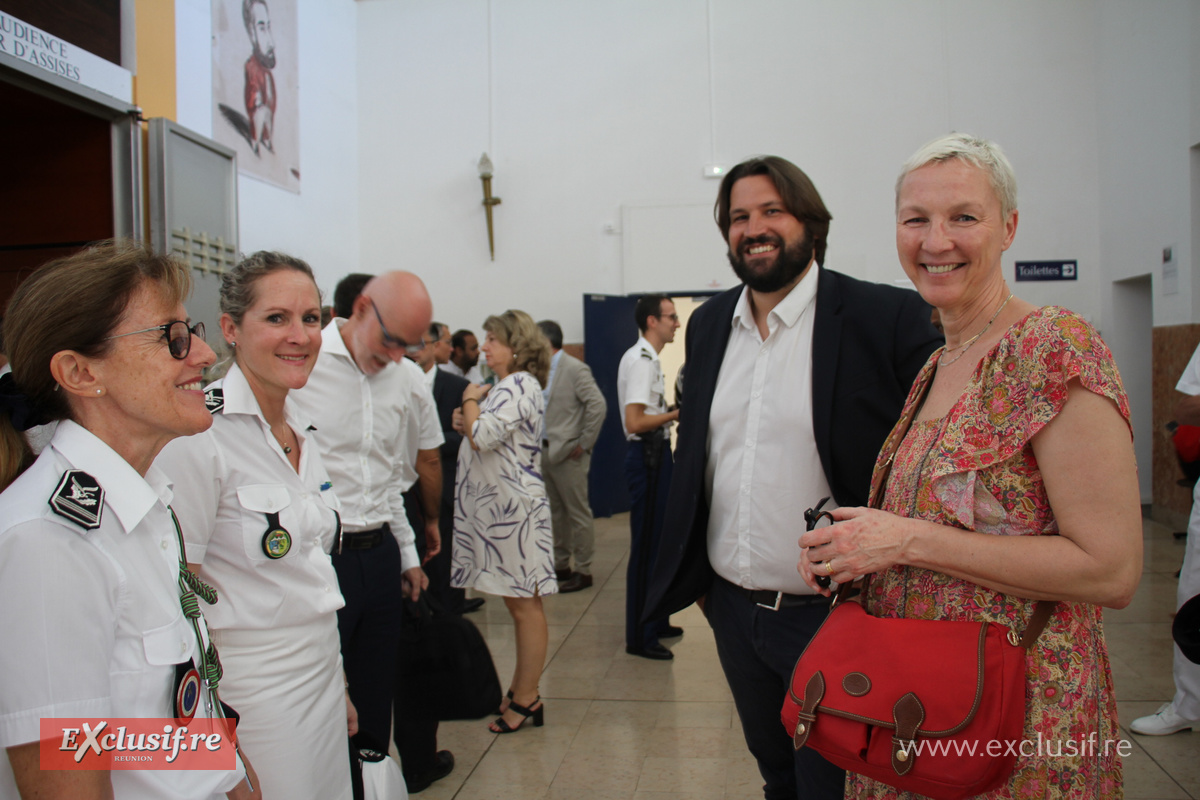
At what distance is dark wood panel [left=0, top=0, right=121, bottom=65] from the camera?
2967mm

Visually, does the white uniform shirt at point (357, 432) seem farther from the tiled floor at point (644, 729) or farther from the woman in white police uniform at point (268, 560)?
the tiled floor at point (644, 729)

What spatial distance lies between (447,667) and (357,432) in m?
0.89

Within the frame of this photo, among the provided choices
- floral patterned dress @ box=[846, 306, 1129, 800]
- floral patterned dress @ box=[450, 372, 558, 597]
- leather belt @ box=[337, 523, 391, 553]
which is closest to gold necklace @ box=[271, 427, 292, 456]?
leather belt @ box=[337, 523, 391, 553]

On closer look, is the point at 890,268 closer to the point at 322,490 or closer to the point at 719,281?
the point at 719,281

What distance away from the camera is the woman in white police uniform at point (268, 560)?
1582 millimetres

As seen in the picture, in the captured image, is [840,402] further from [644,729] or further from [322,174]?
[322,174]

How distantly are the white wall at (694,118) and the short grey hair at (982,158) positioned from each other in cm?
710

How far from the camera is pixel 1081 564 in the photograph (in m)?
1.12

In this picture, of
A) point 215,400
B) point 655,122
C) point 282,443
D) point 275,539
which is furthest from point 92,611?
point 655,122

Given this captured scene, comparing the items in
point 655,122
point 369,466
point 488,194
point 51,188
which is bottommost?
point 369,466

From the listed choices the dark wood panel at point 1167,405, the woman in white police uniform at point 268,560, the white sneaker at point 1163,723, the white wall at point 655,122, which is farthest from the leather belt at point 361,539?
the dark wood panel at point 1167,405

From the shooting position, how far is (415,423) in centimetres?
299

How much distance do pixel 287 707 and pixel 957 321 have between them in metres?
1.53

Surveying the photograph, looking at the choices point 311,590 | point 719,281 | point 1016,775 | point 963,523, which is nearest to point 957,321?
point 963,523
